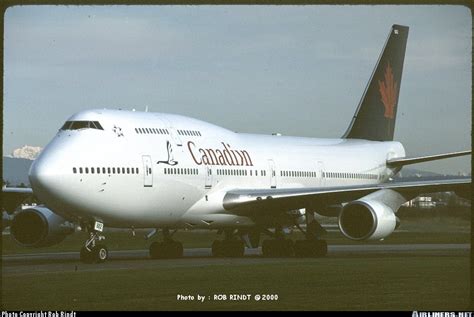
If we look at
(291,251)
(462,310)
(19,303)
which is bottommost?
(291,251)

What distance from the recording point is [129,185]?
27.8 metres

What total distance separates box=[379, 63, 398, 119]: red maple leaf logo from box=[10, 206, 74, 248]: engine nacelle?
16491 mm

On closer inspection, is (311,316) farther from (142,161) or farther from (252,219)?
(252,219)

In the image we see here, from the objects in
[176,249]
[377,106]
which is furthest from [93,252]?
[377,106]

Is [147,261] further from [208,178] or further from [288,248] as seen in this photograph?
[288,248]

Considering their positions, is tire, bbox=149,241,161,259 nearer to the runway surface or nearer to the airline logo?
the runway surface

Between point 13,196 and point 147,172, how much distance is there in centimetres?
566

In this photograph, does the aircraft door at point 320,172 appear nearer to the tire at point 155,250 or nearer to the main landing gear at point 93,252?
the tire at point 155,250

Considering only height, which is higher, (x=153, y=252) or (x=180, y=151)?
(x=180, y=151)

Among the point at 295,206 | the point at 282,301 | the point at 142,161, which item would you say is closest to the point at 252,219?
the point at 295,206

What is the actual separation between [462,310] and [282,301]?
3656 mm

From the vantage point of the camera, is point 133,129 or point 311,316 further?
point 133,129

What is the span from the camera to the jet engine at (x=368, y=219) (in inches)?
1150

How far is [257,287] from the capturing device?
1955cm
